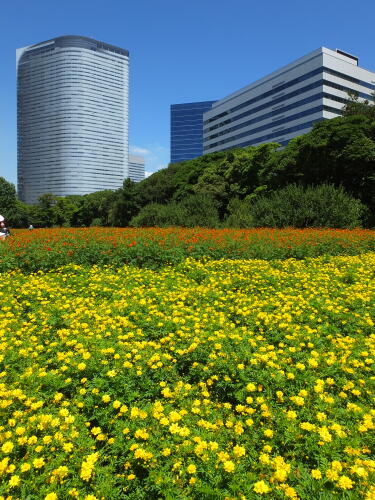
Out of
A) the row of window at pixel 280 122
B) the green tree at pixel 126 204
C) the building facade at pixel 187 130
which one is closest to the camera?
the green tree at pixel 126 204

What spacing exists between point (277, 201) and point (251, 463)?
56.0ft

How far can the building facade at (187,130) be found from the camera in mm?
179750

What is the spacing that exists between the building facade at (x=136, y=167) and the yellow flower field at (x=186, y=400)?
193 m

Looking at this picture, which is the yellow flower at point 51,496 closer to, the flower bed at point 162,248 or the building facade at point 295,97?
the flower bed at point 162,248

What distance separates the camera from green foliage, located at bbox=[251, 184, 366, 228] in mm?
16406

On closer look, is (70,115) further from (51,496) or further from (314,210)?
(51,496)

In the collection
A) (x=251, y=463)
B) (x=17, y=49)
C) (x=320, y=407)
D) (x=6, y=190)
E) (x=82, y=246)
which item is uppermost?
(x=17, y=49)

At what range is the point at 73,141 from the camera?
429 feet

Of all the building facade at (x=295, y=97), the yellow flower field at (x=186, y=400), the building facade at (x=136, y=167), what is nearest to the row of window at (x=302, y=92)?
the building facade at (x=295, y=97)

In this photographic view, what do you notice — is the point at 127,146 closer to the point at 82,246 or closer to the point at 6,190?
the point at 6,190

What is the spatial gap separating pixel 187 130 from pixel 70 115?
238 ft

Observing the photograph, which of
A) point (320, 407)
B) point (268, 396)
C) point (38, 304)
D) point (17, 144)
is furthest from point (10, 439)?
point (17, 144)

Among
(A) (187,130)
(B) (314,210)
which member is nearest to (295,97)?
(B) (314,210)

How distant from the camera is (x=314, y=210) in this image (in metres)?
16.8
